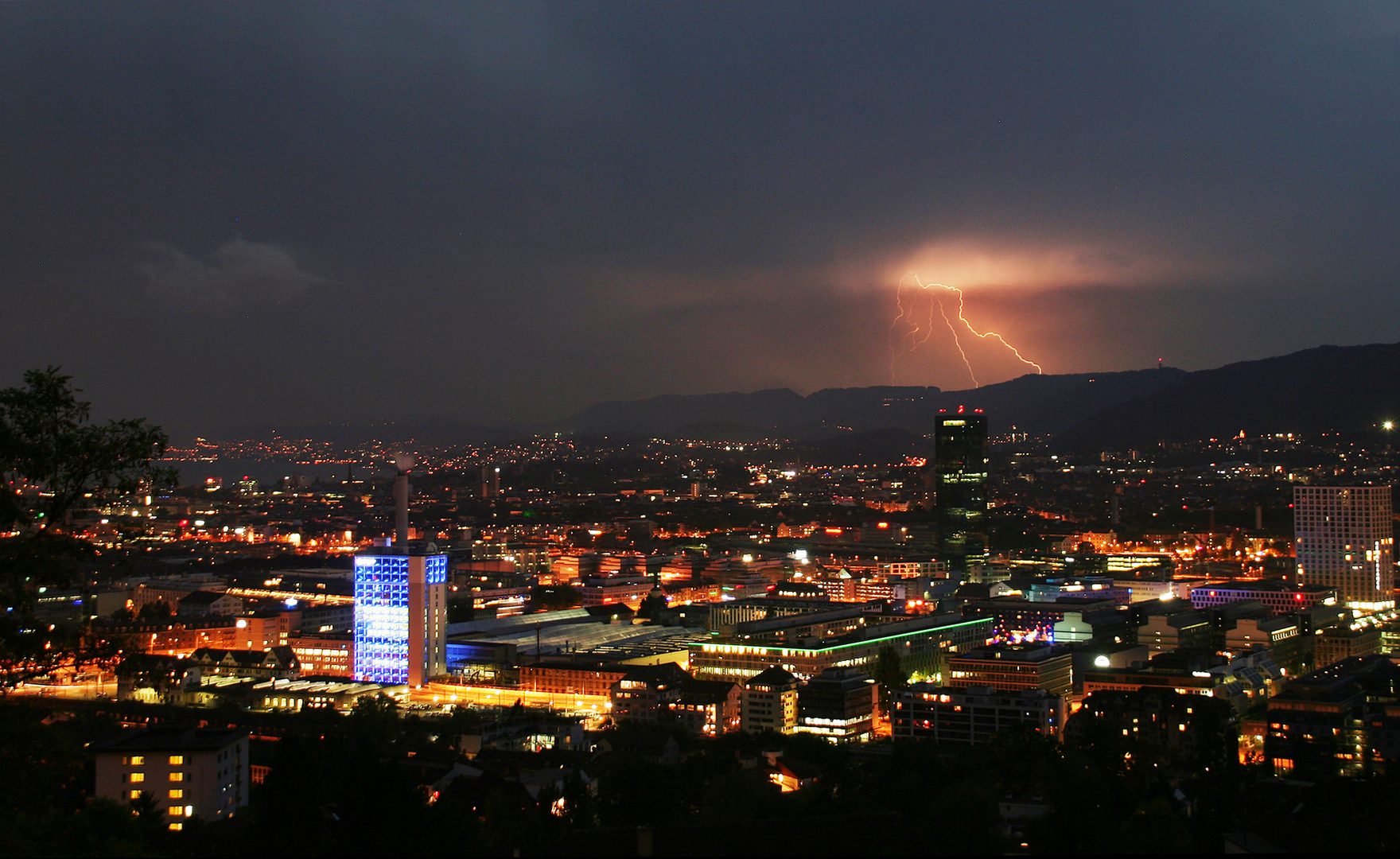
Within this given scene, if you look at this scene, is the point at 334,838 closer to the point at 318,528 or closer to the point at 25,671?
the point at 25,671

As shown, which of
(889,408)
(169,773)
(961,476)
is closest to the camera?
(169,773)

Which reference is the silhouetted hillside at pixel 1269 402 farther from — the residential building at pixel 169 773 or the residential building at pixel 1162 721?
the residential building at pixel 169 773

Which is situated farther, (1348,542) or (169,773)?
(1348,542)

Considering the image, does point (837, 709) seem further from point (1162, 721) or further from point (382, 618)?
point (382, 618)

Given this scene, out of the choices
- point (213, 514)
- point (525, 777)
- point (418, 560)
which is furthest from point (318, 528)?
point (525, 777)

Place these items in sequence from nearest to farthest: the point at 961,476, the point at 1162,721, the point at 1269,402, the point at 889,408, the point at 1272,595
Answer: the point at 1162,721 < the point at 1272,595 < the point at 961,476 < the point at 1269,402 < the point at 889,408

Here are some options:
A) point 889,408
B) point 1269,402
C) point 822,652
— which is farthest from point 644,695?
point 889,408

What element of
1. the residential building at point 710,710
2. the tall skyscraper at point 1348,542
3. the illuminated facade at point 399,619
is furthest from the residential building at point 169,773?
the tall skyscraper at point 1348,542

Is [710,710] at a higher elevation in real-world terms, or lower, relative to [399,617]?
lower
